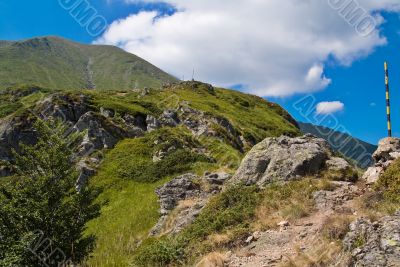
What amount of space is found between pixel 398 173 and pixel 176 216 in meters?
11.3

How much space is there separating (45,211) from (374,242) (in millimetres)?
11163

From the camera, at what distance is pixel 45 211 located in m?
15.7

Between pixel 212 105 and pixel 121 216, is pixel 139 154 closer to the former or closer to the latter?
pixel 121 216

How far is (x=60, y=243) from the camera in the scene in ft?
51.1

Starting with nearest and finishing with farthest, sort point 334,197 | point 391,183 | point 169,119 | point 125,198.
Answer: point 391,183, point 334,197, point 125,198, point 169,119

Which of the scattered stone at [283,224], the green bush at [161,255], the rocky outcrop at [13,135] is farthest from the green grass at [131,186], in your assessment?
the rocky outcrop at [13,135]

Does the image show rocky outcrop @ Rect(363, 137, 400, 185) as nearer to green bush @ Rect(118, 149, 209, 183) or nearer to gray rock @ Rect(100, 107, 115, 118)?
green bush @ Rect(118, 149, 209, 183)

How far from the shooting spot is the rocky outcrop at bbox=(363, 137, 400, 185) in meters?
18.9

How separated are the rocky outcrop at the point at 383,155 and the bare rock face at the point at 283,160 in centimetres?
220

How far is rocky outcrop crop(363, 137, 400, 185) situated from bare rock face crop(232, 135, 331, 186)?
7.20 ft

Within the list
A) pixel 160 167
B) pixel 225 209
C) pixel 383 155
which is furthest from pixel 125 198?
pixel 383 155

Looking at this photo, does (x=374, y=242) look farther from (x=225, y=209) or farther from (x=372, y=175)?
(x=372, y=175)

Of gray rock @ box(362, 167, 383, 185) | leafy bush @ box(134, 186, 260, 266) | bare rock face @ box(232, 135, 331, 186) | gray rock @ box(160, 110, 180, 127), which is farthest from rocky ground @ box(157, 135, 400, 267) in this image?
gray rock @ box(160, 110, 180, 127)

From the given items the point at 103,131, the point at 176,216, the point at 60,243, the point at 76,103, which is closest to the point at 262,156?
the point at 176,216
